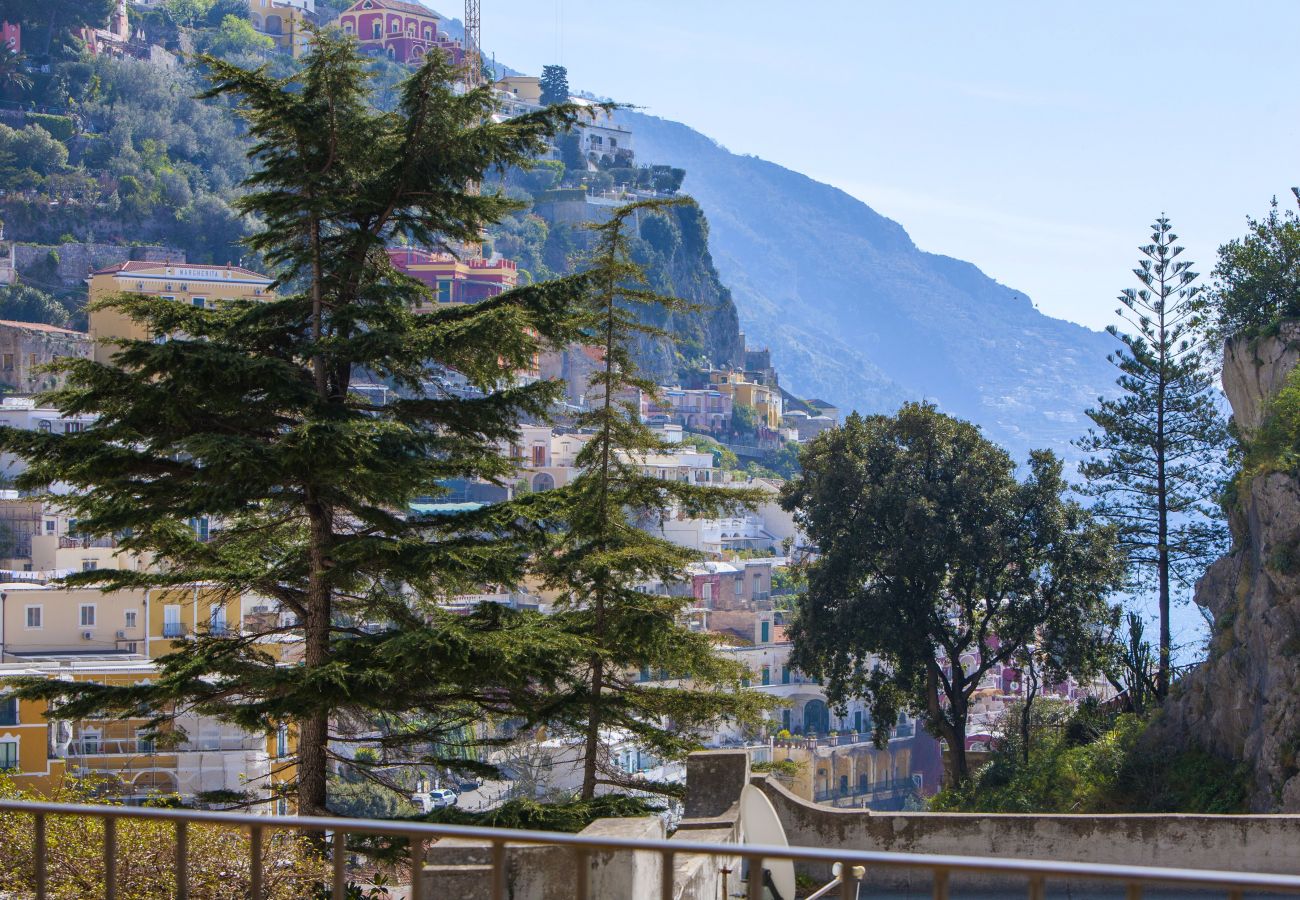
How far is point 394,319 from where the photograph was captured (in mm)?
10164

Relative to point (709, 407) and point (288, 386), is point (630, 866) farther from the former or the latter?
point (709, 407)

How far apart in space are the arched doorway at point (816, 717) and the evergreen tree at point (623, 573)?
5701 cm

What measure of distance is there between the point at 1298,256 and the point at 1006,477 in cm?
529

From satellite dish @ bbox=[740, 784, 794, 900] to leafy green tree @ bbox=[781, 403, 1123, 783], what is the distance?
15312mm

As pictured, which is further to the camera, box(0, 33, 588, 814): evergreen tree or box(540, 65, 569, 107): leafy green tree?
box(540, 65, 569, 107): leafy green tree

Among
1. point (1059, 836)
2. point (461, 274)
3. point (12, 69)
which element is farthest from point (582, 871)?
point (12, 69)

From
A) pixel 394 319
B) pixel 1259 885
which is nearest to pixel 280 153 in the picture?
pixel 394 319

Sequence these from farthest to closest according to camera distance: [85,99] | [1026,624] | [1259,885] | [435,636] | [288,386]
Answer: [85,99], [1026,624], [288,386], [435,636], [1259,885]

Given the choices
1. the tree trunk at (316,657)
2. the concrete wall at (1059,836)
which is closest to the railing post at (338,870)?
the concrete wall at (1059,836)

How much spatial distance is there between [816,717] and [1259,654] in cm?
5285

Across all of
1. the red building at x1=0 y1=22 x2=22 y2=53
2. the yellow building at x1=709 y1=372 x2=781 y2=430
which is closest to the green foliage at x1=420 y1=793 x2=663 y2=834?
the yellow building at x1=709 y1=372 x2=781 y2=430

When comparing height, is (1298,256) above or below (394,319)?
above

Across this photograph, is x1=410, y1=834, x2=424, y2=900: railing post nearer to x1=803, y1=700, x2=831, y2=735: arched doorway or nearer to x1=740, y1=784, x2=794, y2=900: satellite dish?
x1=740, y1=784, x2=794, y2=900: satellite dish

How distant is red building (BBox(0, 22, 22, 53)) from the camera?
118 metres
